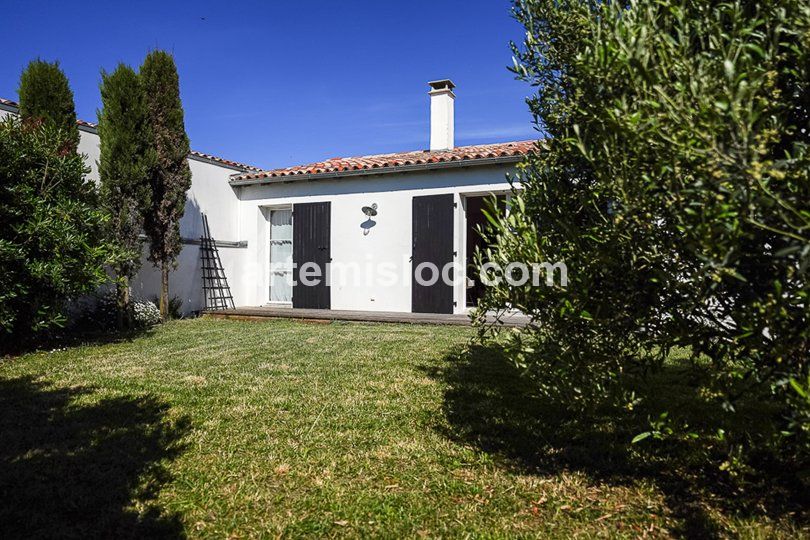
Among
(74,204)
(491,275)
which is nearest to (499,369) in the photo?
(491,275)

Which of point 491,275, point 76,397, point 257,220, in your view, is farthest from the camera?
point 257,220

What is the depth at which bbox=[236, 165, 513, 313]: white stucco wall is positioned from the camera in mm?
10391

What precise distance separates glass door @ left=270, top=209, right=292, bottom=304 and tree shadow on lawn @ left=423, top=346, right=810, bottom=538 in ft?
26.8

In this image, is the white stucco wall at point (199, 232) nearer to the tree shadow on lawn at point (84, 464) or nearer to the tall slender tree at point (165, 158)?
the tall slender tree at point (165, 158)

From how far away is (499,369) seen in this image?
6031mm

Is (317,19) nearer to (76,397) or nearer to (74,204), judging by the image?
(74,204)

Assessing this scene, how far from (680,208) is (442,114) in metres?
10.5

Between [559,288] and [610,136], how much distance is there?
0.82m

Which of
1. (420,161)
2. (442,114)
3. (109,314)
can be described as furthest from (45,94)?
(442,114)

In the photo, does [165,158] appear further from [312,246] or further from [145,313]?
[312,246]

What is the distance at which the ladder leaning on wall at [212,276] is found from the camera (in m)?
11.9

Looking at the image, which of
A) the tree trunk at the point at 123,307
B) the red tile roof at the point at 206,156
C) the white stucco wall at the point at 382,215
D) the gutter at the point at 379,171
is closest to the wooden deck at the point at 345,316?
the white stucco wall at the point at 382,215

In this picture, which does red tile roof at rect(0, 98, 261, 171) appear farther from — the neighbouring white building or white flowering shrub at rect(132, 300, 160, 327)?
white flowering shrub at rect(132, 300, 160, 327)

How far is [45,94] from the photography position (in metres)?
8.09
